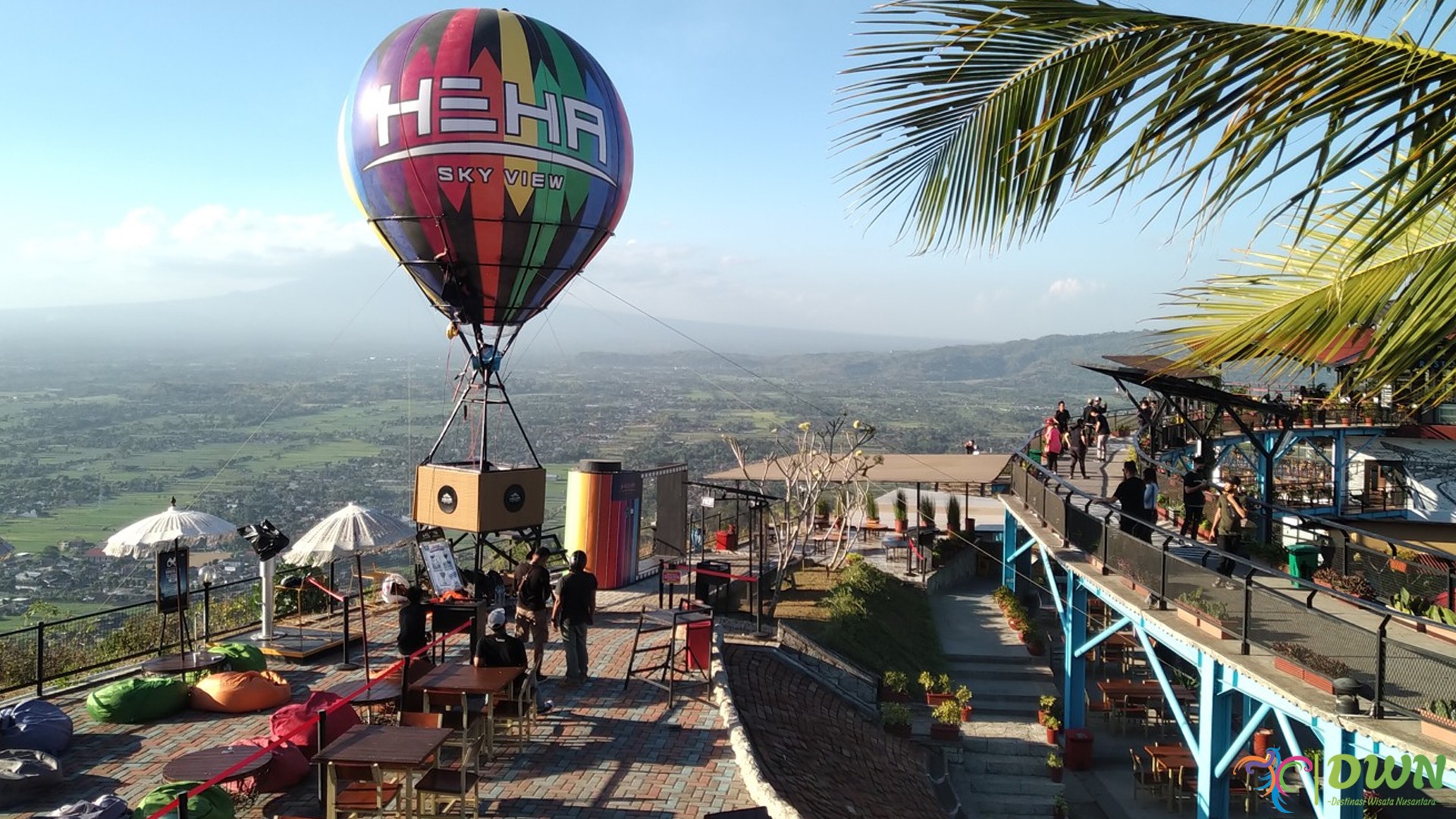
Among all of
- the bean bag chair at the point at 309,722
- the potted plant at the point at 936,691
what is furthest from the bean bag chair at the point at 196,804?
the potted plant at the point at 936,691

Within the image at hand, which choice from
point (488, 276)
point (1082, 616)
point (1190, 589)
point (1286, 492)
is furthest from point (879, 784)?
point (1286, 492)

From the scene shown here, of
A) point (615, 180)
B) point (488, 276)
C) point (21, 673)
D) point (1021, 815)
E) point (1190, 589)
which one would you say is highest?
point (615, 180)

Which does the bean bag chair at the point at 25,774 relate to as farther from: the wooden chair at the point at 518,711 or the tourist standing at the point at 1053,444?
the tourist standing at the point at 1053,444

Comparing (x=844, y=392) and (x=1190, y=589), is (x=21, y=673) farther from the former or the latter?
(x=844, y=392)

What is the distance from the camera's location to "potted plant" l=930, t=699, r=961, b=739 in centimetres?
1622

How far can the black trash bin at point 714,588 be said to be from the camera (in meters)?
16.2

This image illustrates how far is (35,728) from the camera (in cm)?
1047

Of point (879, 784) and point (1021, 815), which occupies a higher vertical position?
point (879, 784)

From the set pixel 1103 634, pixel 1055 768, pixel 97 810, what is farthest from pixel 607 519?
pixel 97 810

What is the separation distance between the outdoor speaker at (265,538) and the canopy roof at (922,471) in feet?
44.5

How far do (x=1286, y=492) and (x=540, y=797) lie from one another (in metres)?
25.0

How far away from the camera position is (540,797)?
963 centimetres

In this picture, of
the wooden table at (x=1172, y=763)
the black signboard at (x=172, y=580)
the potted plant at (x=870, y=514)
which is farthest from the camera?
the potted plant at (x=870, y=514)

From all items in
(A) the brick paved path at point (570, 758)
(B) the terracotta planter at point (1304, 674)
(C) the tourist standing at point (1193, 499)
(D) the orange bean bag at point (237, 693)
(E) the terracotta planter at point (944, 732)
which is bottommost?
(E) the terracotta planter at point (944, 732)
